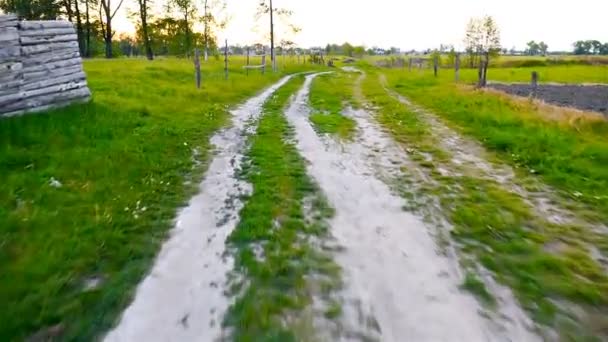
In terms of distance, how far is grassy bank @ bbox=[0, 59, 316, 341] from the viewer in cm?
323

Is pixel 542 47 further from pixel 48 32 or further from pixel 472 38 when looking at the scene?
pixel 48 32

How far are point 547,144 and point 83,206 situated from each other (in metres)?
7.77

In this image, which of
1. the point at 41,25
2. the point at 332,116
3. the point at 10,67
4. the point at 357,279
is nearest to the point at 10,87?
the point at 10,67

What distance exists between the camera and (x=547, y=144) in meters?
→ 7.94

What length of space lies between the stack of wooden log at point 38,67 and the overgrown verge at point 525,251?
24.7 feet

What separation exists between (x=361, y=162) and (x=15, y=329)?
5.38 m

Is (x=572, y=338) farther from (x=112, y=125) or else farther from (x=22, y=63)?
(x=22, y=63)

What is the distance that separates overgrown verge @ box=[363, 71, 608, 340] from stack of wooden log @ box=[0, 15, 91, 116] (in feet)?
24.7

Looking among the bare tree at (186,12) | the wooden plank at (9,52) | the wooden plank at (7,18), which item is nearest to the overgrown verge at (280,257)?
the wooden plank at (9,52)

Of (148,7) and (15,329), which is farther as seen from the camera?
(148,7)

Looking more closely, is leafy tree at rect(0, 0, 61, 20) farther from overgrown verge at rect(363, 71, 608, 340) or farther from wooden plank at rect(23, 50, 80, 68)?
overgrown verge at rect(363, 71, 608, 340)

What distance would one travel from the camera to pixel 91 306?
3215mm

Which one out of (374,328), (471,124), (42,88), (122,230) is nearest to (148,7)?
(42,88)

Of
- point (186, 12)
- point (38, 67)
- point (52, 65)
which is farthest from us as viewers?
point (186, 12)
